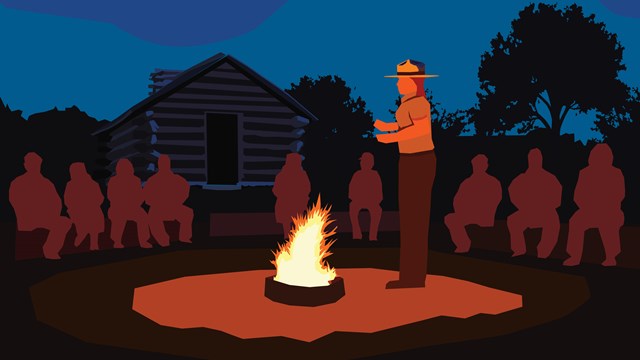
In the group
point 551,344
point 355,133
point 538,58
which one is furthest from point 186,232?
point 355,133

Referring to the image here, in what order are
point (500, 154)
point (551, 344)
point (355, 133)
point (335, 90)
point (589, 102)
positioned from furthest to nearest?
point (335, 90)
point (355, 133)
point (589, 102)
point (500, 154)
point (551, 344)

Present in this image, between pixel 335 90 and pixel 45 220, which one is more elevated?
pixel 335 90

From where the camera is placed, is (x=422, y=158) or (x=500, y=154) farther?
(x=500, y=154)

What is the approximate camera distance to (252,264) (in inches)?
475

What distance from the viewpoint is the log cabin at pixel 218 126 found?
19531 mm

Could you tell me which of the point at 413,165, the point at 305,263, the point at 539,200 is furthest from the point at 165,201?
the point at 539,200

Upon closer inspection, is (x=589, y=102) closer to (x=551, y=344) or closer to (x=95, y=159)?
(x=95, y=159)

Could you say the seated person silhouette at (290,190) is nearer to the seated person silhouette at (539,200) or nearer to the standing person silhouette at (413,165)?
the seated person silhouette at (539,200)

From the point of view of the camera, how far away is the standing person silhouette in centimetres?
920

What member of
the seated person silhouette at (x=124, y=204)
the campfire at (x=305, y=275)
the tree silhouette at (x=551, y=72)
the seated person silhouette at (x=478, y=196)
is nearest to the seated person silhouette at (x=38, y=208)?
the seated person silhouette at (x=124, y=204)

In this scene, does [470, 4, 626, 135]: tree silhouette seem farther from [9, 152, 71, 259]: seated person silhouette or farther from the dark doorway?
[9, 152, 71, 259]: seated person silhouette

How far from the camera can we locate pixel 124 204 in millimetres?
13977

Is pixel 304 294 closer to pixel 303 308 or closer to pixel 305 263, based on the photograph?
pixel 303 308

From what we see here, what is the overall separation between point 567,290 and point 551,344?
322 cm
